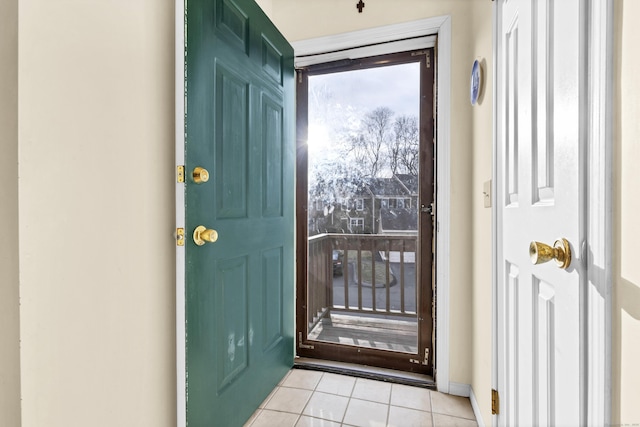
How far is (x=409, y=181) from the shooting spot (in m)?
2.03

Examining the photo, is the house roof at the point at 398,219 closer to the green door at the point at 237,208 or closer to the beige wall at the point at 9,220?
the green door at the point at 237,208

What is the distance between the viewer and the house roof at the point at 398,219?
203 centimetres

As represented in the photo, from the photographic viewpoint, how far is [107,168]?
3.23 feet

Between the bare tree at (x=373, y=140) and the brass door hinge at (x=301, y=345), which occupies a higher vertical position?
the bare tree at (x=373, y=140)

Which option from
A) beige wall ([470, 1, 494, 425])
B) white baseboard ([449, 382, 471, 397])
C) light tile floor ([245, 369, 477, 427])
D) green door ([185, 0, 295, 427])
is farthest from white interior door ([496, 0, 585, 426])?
green door ([185, 0, 295, 427])

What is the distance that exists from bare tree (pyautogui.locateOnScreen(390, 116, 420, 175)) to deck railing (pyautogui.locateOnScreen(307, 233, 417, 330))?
0.45 m

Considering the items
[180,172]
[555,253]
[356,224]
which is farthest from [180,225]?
[356,224]

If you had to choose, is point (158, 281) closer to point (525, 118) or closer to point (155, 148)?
point (155, 148)

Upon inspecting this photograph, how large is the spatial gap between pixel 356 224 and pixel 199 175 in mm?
1230

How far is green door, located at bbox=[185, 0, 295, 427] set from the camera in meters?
1.21

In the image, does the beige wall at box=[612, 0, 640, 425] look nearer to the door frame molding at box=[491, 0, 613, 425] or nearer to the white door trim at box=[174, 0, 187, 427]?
the door frame molding at box=[491, 0, 613, 425]

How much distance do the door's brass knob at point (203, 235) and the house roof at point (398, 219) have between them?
1193 millimetres

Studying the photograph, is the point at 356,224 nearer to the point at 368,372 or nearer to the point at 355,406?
the point at 368,372

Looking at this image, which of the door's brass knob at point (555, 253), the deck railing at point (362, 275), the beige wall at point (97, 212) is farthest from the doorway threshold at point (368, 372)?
the door's brass knob at point (555, 253)
